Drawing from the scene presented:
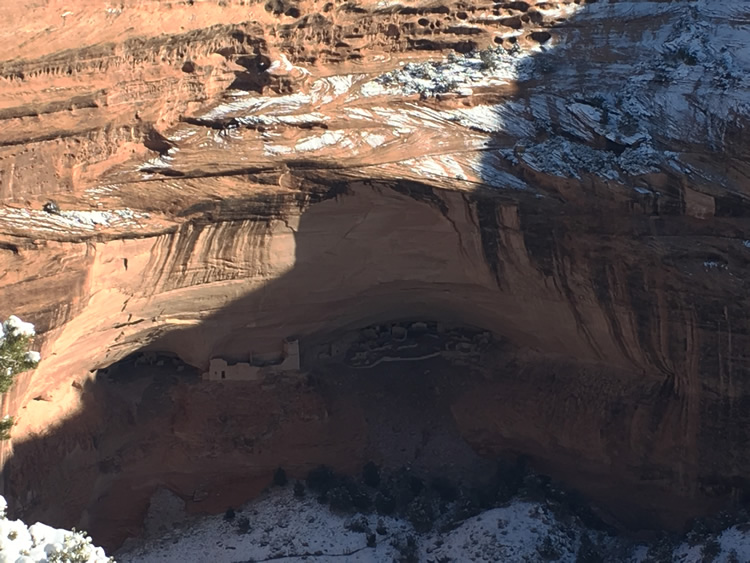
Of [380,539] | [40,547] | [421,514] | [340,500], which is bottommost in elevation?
[380,539]

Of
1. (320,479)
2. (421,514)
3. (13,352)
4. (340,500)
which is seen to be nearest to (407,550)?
(421,514)

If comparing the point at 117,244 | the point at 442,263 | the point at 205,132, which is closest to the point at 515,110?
the point at 442,263

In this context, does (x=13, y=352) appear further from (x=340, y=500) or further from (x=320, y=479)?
(x=320, y=479)

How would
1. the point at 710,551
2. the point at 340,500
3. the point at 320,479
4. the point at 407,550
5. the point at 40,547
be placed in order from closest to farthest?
the point at 40,547 < the point at 710,551 < the point at 407,550 < the point at 340,500 < the point at 320,479

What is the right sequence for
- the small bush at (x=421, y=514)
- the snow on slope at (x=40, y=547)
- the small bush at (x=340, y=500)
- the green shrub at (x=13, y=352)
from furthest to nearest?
the small bush at (x=340, y=500) < the small bush at (x=421, y=514) < the green shrub at (x=13, y=352) < the snow on slope at (x=40, y=547)

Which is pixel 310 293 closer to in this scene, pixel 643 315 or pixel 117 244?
pixel 117 244

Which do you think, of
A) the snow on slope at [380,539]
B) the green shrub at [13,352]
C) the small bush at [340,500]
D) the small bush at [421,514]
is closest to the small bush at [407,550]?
the snow on slope at [380,539]

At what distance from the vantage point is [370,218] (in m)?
16.5

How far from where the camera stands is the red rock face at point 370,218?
15.0 m

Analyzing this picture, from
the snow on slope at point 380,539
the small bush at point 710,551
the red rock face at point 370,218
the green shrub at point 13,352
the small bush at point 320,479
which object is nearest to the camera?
the green shrub at point 13,352

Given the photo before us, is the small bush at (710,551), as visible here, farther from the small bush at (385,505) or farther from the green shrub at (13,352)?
the green shrub at (13,352)

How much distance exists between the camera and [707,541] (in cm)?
1622

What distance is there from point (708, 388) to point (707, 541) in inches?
101

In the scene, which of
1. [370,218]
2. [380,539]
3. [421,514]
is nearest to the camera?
[370,218]
